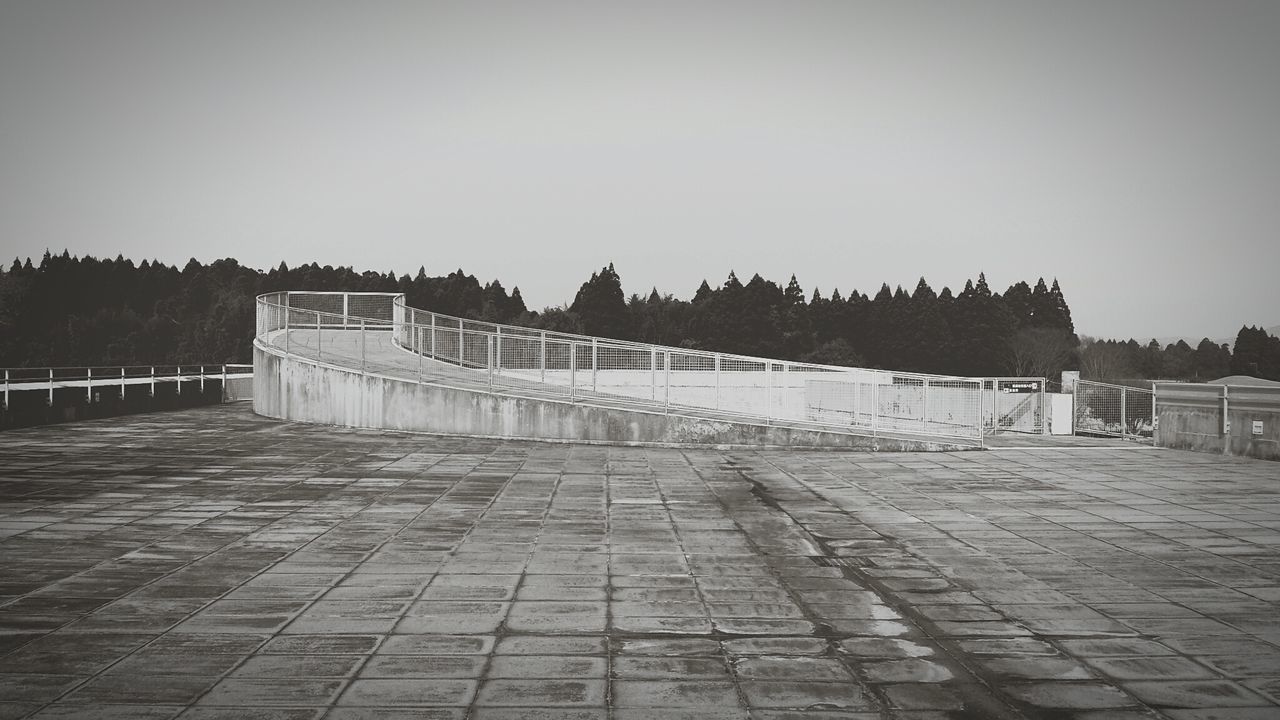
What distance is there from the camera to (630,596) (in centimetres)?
624

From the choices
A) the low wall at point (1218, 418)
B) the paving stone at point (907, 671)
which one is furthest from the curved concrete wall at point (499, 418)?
the paving stone at point (907, 671)

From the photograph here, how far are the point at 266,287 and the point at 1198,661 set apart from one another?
131980 millimetres

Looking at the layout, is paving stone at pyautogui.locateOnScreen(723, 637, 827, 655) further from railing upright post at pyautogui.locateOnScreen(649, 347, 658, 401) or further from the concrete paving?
railing upright post at pyautogui.locateOnScreen(649, 347, 658, 401)

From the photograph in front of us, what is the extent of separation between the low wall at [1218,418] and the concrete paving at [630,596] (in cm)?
360

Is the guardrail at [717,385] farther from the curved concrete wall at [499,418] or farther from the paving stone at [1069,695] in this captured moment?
the paving stone at [1069,695]

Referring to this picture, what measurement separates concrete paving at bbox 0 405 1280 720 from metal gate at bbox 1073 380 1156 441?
696 cm

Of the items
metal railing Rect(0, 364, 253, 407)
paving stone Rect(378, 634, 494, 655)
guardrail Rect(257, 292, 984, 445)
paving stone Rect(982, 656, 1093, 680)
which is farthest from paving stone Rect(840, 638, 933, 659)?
metal railing Rect(0, 364, 253, 407)

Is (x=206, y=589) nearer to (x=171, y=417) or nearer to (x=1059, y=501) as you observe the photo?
(x=1059, y=501)

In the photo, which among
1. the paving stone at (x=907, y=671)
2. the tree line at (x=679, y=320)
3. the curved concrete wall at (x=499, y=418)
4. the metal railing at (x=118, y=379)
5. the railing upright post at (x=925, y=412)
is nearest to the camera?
the paving stone at (x=907, y=671)

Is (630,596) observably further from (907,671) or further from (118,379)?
(118,379)

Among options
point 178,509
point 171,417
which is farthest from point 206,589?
point 171,417

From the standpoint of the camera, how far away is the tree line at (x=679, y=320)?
307 feet

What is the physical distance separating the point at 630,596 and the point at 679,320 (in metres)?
107

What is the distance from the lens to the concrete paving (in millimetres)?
4383
